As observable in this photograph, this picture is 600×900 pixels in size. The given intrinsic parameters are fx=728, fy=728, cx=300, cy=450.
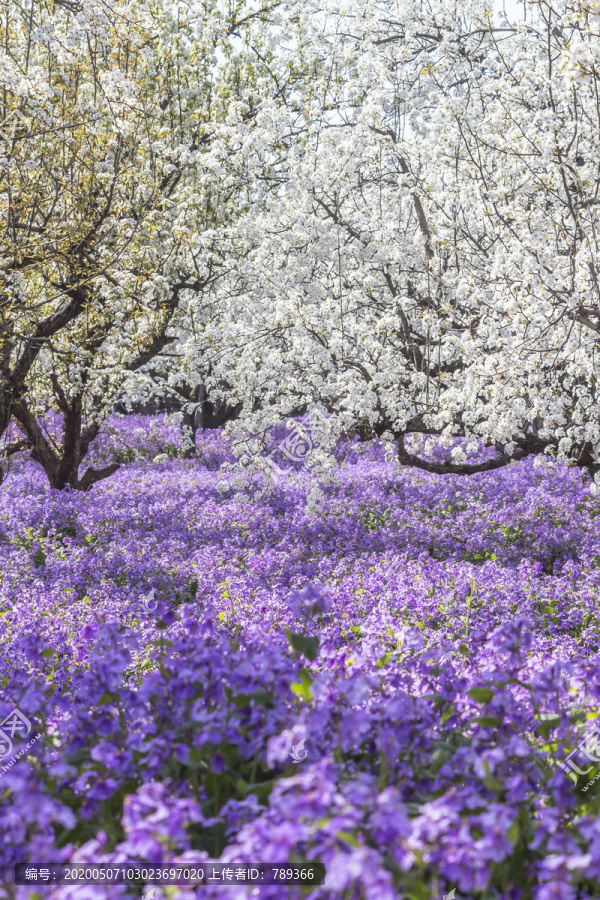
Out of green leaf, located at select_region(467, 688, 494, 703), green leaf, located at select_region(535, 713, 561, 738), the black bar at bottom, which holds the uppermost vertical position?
green leaf, located at select_region(467, 688, 494, 703)

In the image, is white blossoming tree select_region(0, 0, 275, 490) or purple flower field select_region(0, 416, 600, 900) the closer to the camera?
purple flower field select_region(0, 416, 600, 900)

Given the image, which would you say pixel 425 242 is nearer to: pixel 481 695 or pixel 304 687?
pixel 481 695

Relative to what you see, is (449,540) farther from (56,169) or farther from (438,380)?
(56,169)

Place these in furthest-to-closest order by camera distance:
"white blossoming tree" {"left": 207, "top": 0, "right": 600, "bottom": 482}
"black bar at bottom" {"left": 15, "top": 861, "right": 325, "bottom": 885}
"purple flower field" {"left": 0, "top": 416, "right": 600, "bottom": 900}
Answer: "white blossoming tree" {"left": 207, "top": 0, "right": 600, "bottom": 482} → "black bar at bottom" {"left": 15, "top": 861, "right": 325, "bottom": 885} → "purple flower field" {"left": 0, "top": 416, "right": 600, "bottom": 900}

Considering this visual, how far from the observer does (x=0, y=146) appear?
281 inches

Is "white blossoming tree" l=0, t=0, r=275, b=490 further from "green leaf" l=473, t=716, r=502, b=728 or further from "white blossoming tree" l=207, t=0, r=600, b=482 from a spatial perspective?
"green leaf" l=473, t=716, r=502, b=728

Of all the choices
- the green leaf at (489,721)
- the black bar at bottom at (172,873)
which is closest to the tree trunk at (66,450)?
the black bar at bottom at (172,873)

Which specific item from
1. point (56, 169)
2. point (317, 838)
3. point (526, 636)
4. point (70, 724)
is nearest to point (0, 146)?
point (56, 169)

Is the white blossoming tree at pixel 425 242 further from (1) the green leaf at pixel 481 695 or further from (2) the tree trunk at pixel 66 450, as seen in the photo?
(1) the green leaf at pixel 481 695

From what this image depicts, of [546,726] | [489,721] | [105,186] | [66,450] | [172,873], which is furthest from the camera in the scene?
[66,450]

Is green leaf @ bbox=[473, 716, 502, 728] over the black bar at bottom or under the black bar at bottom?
over

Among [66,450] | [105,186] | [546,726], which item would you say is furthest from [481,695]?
[66,450]

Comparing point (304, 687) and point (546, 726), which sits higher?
point (304, 687)

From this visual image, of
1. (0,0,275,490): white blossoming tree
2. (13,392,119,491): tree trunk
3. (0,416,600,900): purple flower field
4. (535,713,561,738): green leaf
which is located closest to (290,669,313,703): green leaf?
(0,416,600,900): purple flower field
